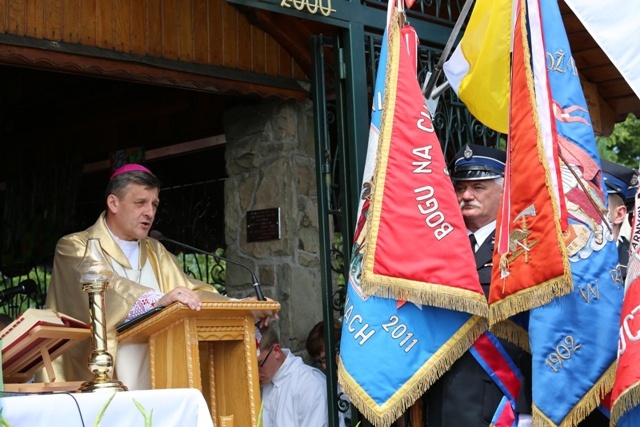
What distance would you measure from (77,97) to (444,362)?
439cm

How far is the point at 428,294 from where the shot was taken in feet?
14.3

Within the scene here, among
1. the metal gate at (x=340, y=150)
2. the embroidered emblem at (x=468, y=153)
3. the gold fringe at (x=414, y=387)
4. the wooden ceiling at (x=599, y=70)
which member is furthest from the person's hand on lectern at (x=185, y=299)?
the wooden ceiling at (x=599, y=70)

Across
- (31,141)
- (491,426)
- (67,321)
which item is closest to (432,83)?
(491,426)

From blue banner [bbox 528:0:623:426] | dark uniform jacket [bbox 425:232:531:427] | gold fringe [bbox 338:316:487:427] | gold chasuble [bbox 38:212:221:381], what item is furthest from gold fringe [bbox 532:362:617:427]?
gold chasuble [bbox 38:212:221:381]

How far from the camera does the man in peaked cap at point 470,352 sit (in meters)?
4.42

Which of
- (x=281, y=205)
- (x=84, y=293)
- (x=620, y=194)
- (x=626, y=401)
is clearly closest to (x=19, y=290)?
(x=84, y=293)

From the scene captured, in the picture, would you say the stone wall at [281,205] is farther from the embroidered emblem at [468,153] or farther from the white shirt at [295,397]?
the embroidered emblem at [468,153]

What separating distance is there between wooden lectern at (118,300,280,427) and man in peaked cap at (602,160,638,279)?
1.60 meters

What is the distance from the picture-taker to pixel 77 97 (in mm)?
7832

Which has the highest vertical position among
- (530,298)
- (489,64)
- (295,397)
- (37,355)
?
(489,64)

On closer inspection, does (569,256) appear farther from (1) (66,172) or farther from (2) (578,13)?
(1) (66,172)

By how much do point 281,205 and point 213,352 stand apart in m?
1.54

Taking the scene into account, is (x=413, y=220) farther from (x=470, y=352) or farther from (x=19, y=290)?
(x=19, y=290)

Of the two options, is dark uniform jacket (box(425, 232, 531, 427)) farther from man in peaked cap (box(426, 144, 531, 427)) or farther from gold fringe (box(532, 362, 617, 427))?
gold fringe (box(532, 362, 617, 427))
